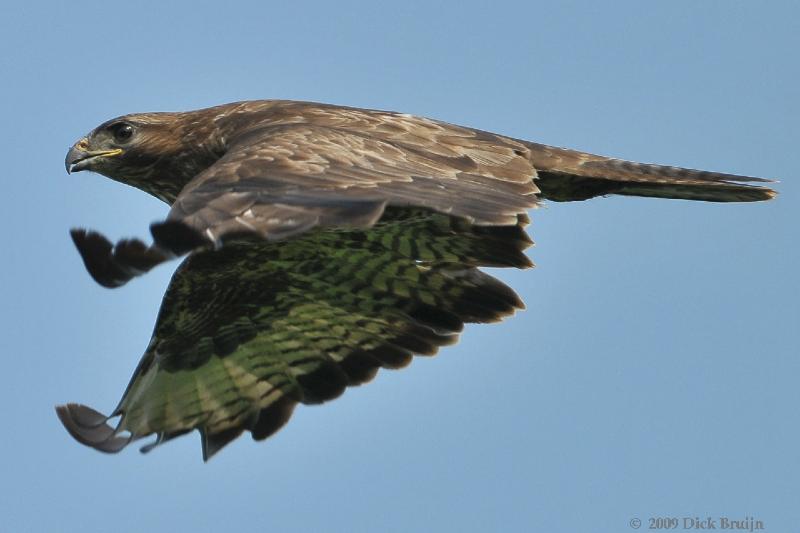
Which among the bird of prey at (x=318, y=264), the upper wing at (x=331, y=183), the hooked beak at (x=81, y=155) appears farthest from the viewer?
the hooked beak at (x=81, y=155)

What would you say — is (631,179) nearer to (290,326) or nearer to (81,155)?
(290,326)

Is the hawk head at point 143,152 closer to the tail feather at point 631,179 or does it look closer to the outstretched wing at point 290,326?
the outstretched wing at point 290,326

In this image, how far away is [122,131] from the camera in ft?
34.8

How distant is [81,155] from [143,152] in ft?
1.24

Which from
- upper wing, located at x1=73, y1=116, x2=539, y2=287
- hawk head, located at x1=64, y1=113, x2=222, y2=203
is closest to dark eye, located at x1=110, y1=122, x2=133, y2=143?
hawk head, located at x1=64, y1=113, x2=222, y2=203

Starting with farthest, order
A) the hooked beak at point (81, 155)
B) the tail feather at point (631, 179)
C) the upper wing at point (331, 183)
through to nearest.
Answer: the hooked beak at point (81, 155) < the tail feather at point (631, 179) < the upper wing at point (331, 183)

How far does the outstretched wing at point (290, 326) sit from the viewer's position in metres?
9.55

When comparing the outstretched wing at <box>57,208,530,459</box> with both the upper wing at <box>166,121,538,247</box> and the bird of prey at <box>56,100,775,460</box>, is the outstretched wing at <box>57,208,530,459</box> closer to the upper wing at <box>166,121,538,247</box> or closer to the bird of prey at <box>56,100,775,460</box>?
the bird of prey at <box>56,100,775,460</box>

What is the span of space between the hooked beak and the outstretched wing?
4.43 ft

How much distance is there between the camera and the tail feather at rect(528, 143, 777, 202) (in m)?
9.44

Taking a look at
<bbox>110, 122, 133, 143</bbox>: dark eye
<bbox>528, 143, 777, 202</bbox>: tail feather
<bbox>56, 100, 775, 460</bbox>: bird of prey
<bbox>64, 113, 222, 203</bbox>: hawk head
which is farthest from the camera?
<bbox>110, 122, 133, 143</bbox>: dark eye

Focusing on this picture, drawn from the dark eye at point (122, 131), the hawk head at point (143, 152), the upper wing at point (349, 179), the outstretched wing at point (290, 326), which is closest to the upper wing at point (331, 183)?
the upper wing at point (349, 179)

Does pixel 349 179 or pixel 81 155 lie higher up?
pixel 81 155

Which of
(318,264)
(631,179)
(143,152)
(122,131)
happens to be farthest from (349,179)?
(122,131)
